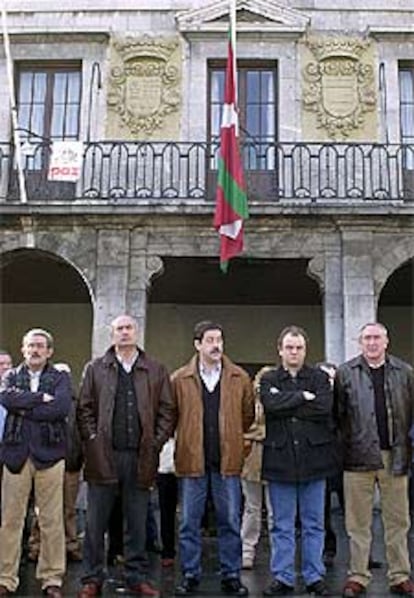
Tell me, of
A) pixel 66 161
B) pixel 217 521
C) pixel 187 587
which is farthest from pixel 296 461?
pixel 66 161

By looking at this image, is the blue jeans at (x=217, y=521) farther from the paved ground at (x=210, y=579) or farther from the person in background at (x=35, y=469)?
the person in background at (x=35, y=469)

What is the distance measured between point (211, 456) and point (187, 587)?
37.8 inches

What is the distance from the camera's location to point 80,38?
529 inches

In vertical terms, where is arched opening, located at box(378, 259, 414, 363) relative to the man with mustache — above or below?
above

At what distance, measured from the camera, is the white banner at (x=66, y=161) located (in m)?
12.1

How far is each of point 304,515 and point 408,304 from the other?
996cm

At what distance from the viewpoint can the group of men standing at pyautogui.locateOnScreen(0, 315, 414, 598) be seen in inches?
229

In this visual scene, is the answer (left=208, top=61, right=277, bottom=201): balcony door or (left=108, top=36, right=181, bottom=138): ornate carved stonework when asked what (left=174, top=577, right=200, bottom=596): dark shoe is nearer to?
(left=208, top=61, right=277, bottom=201): balcony door

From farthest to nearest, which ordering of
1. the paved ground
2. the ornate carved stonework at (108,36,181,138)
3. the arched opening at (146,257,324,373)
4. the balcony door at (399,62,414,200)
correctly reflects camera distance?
1. the arched opening at (146,257,324,373)
2. the ornate carved stonework at (108,36,181,138)
3. the balcony door at (399,62,414,200)
4. the paved ground

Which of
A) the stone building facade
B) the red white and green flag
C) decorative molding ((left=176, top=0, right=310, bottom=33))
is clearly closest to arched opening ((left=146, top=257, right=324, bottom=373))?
the stone building facade

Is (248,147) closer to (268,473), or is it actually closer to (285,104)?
(285,104)

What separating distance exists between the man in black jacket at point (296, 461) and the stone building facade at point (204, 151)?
546cm

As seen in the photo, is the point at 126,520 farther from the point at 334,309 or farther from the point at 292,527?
the point at 334,309

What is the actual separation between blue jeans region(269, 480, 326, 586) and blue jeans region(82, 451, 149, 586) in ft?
3.19
